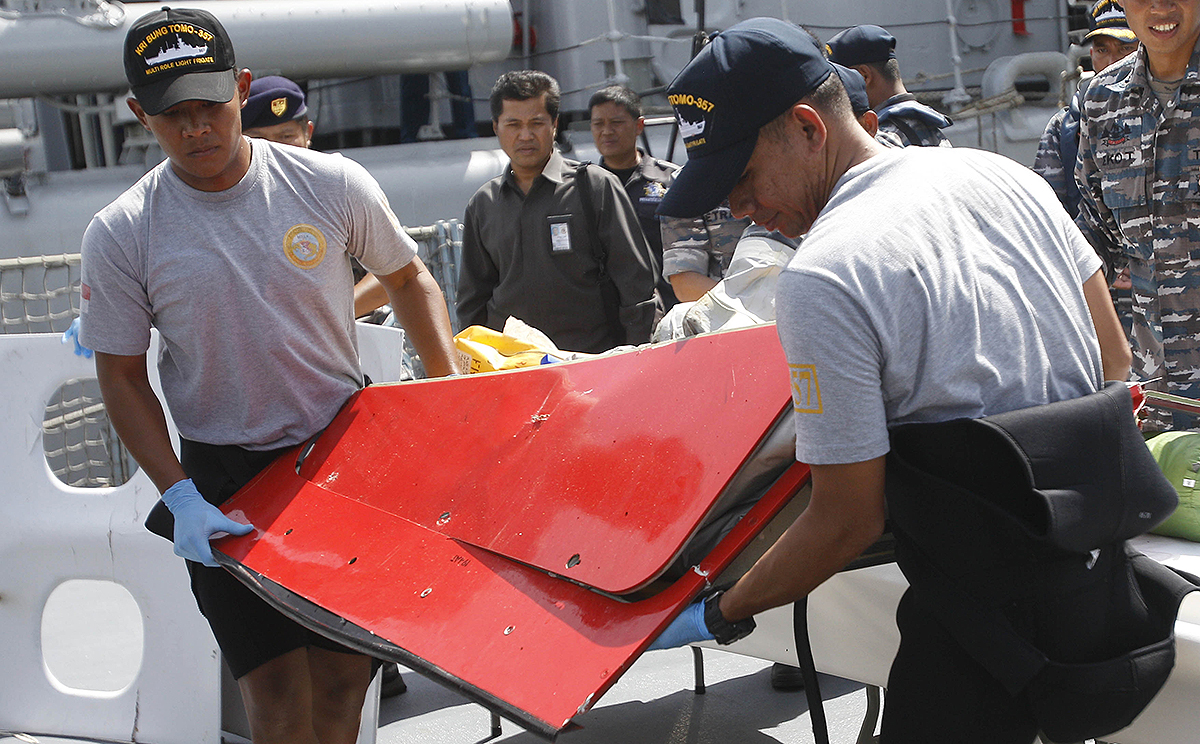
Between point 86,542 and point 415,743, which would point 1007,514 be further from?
point 86,542

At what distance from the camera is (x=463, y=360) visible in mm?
2756

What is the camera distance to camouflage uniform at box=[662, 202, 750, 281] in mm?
3840

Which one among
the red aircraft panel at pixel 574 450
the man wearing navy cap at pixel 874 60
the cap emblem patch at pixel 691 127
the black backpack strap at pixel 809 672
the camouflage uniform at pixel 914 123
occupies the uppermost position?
the man wearing navy cap at pixel 874 60

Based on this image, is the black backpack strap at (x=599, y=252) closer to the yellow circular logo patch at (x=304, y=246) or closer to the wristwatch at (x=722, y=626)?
the yellow circular logo patch at (x=304, y=246)

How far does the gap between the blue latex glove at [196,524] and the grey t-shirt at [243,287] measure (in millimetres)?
156

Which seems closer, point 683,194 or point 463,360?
point 683,194

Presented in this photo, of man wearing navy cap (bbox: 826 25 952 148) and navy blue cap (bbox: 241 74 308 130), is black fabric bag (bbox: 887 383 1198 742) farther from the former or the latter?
navy blue cap (bbox: 241 74 308 130)

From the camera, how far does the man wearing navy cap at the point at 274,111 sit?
3570mm

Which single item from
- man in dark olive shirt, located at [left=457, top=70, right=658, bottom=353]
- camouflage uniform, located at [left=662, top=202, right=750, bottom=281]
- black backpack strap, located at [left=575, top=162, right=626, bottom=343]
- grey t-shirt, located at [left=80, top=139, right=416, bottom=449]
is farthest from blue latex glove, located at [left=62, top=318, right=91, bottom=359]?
camouflage uniform, located at [left=662, top=202, right=750, bottom=281]

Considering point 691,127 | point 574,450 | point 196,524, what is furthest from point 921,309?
point 196,524

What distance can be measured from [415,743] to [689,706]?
793mm

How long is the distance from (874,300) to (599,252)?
281cm

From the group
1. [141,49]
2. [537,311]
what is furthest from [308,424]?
[537,311]

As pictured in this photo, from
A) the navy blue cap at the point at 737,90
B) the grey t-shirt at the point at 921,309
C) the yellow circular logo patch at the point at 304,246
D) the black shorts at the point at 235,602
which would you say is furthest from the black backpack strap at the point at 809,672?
the yellow circular logo patch at the point at 304,246
